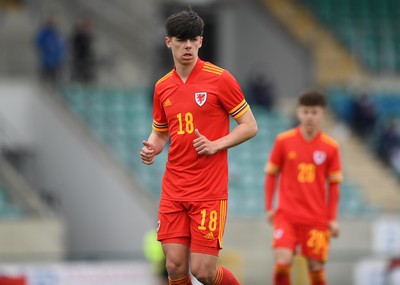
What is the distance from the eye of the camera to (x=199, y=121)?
29.7 ft

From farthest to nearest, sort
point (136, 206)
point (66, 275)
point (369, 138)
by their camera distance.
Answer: point (369, 138) < point (136, 206) < point (66, 275)

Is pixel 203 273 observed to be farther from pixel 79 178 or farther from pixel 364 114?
pixel 364 114

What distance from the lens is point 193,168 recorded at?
9.09 m

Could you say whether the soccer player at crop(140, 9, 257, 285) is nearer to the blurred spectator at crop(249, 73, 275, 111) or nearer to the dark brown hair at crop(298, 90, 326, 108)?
the dark brown hair at crop(298, 90, 326, 108)

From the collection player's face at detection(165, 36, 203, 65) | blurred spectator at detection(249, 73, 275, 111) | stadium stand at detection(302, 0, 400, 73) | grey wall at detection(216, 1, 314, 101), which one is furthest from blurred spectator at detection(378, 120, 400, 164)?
player's face at detection(165, 36, 203, 65)

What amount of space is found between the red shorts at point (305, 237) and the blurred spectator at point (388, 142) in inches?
477

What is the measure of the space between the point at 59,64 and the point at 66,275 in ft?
22.1

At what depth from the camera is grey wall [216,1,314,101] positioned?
27094mm

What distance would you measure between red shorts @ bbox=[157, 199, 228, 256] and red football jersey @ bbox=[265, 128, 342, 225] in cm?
259

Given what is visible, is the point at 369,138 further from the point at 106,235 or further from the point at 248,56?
the point at 106,235

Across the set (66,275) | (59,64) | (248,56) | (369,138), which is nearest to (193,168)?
(66,275)

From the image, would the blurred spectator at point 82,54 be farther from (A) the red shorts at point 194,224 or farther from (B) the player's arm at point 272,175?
(A) the red shorts at point 194,224

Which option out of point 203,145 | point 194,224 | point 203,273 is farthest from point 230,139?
point 203,273

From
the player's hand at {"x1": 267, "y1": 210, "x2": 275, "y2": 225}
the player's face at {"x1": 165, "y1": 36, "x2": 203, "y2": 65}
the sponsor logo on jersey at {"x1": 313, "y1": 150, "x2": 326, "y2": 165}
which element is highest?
the player's face at {"x1": 165, "y1": 36, "x2": 203, "y2": 65}
